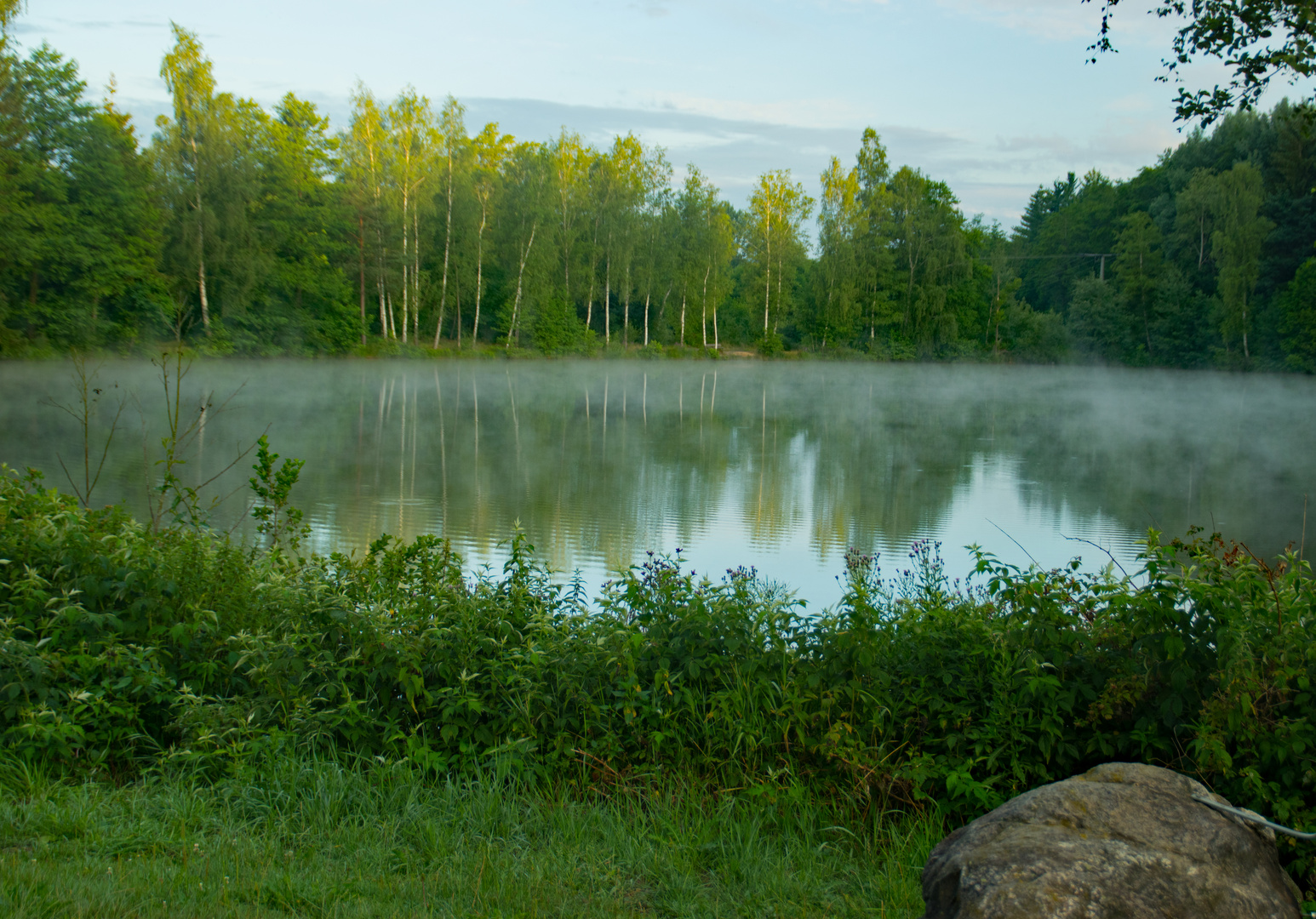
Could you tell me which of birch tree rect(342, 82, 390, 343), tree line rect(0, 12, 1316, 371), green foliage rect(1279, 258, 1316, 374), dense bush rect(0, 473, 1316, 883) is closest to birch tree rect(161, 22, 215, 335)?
tree line rect(0, 12, 1316, 371)

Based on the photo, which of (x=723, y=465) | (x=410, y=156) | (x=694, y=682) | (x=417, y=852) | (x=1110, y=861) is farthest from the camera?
(x=410, y=156)

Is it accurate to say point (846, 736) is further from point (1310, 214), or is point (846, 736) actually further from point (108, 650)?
point (1310, 214)

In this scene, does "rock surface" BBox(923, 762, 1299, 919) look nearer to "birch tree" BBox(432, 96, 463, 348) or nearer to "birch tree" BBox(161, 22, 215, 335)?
"birch tree" BBox(161, 22, 215, 335)

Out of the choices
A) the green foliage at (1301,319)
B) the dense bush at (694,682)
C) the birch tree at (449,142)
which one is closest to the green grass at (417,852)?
the dense bush at (694,682)

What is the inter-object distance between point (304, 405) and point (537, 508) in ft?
47.1

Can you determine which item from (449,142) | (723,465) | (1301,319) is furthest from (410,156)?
(1301,319)

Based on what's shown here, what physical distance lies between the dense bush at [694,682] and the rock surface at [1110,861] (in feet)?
2.48

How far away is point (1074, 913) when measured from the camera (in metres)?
2.34

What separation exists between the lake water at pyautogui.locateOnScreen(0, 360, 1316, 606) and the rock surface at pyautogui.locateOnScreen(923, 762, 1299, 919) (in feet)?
6.13

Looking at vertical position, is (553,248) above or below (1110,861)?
above

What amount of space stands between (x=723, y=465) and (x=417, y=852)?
12.9 meters

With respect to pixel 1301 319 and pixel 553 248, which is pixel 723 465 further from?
pixel 1301 319

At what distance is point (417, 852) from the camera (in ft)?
11.3

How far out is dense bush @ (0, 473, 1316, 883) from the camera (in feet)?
12.3
